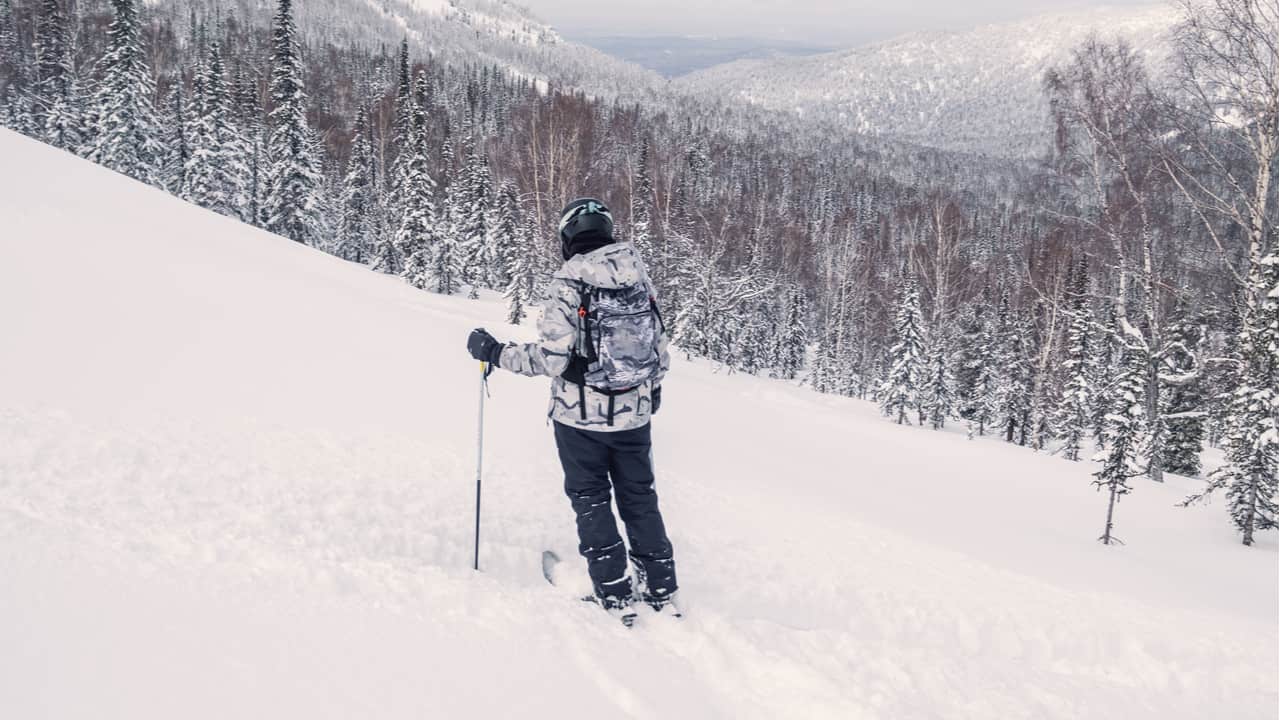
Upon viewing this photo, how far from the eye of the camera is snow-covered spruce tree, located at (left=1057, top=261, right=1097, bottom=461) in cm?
3009

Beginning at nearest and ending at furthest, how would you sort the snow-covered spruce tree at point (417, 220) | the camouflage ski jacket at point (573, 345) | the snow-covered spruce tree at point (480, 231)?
the camouflage ski jacket at point (573, 345) < the snow-covered spruce tree at point (417, 220) < the snow-covered spruce tree at point (480, 231)

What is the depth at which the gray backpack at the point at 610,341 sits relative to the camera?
11.5ft

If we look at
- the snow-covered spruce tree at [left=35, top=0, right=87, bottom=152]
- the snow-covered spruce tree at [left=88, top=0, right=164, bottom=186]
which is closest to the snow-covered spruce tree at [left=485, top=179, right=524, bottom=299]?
the snow-covered spruce tree at [left=88, top=0, right=164, bottom=186]

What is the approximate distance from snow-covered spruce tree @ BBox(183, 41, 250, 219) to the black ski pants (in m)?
39.5

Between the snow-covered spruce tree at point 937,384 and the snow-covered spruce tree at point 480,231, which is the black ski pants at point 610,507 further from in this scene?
the snow-covered spruce tree at point 937,384

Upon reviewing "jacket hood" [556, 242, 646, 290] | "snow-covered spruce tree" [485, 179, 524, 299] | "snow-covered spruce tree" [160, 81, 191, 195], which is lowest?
"jacket hood" [556, 242, 646, 290]

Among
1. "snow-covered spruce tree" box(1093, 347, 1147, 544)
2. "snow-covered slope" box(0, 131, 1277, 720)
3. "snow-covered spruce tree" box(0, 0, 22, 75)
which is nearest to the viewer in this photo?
"snow-covered slope" box(0, 131, 1277, 720)

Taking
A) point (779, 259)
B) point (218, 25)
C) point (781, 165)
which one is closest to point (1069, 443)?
point (779, 259)

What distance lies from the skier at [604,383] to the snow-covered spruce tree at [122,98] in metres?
39.8

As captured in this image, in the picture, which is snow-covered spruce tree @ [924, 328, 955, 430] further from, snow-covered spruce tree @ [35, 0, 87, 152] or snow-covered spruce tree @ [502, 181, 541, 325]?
snow-covered spruce tree @ [35, 0, 87, 152]

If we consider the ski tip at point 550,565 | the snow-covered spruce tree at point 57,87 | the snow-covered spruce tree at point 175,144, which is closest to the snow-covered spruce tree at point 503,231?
the snow-covered spruce tree at point 175,144

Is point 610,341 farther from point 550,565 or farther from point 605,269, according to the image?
point 550,565

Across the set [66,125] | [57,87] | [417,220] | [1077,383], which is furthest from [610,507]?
[57,87]

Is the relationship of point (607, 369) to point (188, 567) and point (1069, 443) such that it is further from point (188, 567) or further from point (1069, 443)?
point (1069, 443)
